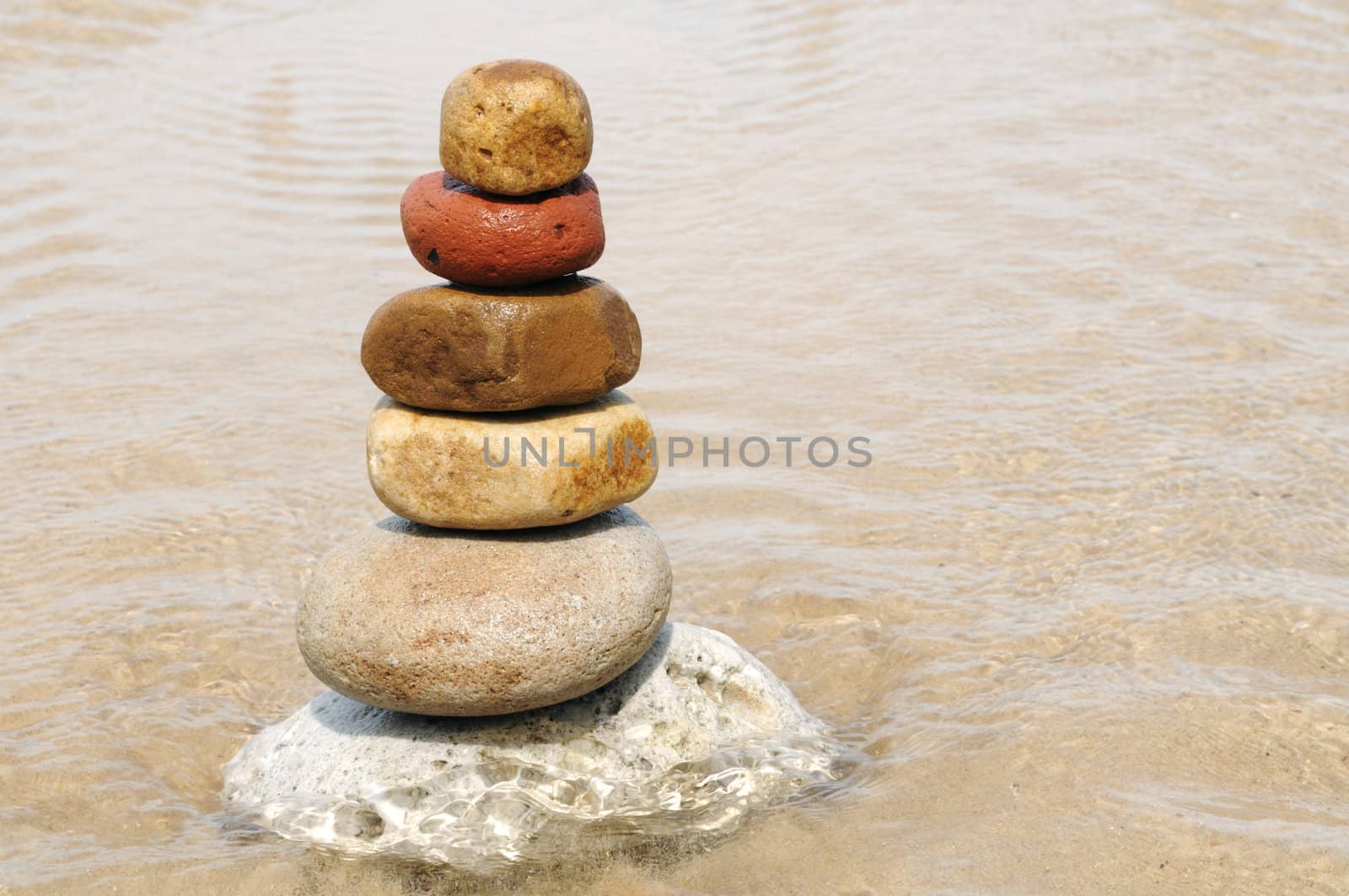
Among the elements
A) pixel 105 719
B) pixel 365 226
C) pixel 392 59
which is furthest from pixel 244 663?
pixel 392 59

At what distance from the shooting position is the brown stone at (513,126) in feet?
16.4

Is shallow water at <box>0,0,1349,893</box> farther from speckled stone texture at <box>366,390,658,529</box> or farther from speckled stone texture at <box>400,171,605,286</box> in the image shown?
speckled stone texture at <box>400,171,605,286</box>

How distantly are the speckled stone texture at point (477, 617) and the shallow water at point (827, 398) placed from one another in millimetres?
666

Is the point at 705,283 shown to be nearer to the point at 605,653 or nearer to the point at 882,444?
the point at 882,444

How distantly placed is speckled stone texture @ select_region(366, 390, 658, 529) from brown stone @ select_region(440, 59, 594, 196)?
0.90m

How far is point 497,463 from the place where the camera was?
518 cm

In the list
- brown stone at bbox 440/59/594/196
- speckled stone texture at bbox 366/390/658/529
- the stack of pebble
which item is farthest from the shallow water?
brown stone at bbox 440/59/594/196

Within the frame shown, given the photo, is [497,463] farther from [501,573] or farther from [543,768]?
[543,768]

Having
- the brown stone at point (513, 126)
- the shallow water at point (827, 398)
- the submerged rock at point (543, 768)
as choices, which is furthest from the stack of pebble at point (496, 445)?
the shallow water at point (827, 398)

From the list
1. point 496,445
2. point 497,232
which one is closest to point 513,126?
point 497,232

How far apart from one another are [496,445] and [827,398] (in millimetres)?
4751

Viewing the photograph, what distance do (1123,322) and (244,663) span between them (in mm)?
6846

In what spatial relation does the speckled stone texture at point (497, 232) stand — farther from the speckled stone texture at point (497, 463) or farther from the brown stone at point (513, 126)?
the speckled stone texture at point (497, 463)

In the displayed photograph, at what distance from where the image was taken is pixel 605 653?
5.23 metres
